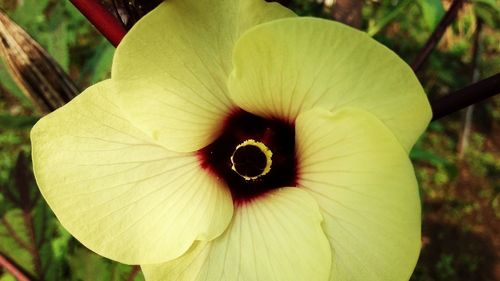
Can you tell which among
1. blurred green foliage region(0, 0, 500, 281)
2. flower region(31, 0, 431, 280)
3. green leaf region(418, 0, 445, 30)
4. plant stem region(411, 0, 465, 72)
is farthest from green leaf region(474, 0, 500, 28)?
flower region(31, 0, 431, 280)

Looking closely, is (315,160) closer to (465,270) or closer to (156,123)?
(156,123)

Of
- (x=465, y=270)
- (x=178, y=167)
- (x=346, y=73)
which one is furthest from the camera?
→ (x=465, y=270)

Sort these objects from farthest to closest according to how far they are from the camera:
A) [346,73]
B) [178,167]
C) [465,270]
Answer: [465,270]
[178,167]
[346,73]

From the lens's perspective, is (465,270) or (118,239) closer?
(118,239)

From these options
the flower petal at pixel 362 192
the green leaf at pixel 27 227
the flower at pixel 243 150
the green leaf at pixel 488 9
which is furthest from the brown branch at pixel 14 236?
the green leaf at pixel 488 9

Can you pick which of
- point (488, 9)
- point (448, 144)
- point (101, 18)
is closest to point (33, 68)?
point (101, 18)

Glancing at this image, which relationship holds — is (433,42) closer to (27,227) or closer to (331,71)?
(331,71)

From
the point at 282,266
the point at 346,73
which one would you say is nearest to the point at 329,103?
the point at 346,73

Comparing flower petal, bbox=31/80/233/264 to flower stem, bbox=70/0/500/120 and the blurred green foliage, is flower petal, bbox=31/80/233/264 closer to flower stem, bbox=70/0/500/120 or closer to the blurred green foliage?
flower stem, bbox=70/0/500/120
